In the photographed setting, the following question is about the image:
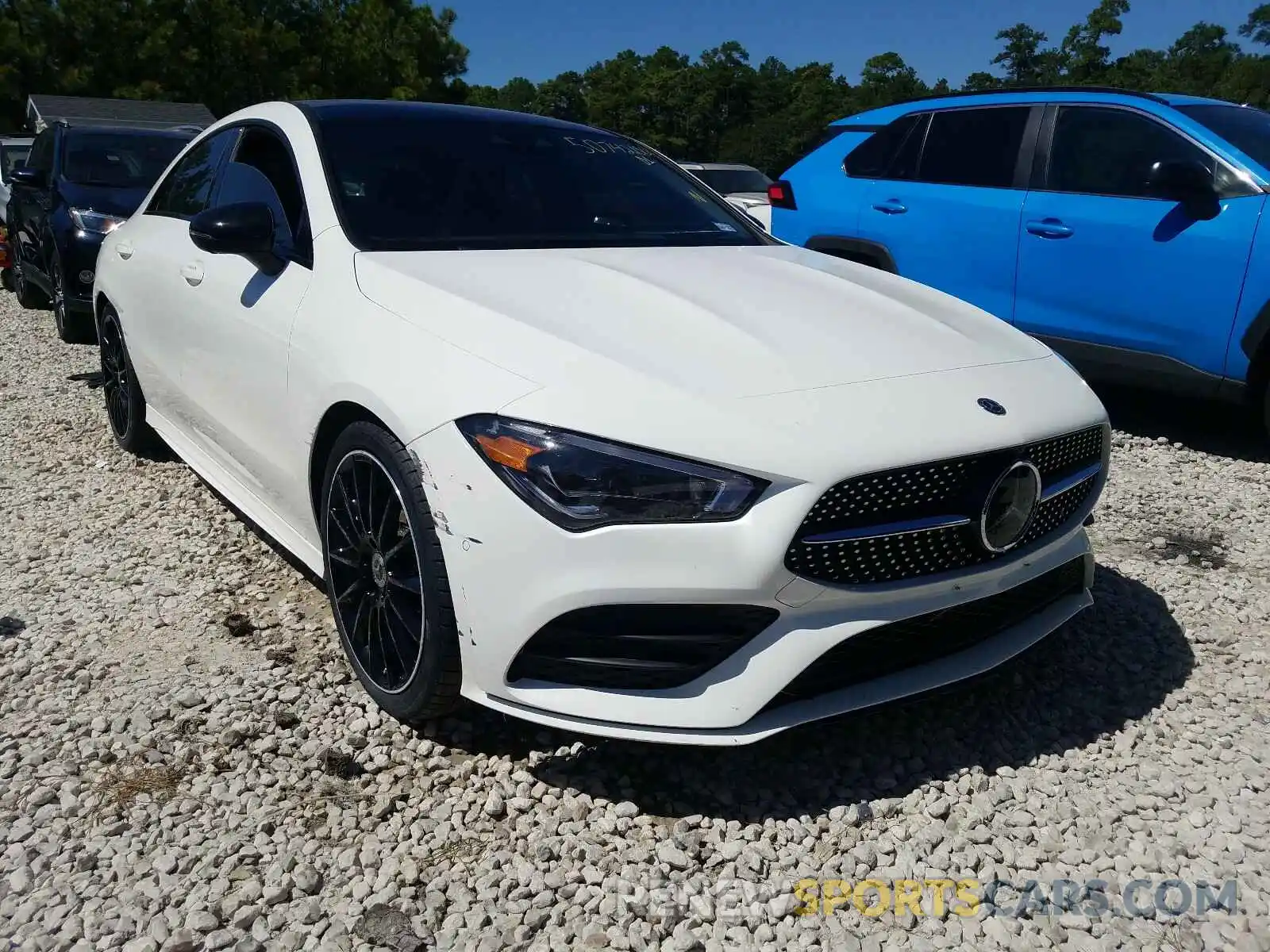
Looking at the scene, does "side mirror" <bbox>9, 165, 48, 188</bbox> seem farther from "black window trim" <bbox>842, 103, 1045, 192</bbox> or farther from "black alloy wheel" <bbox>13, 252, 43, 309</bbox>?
"black window trim" <bbox>842, 103, 1045, 192</bbox>

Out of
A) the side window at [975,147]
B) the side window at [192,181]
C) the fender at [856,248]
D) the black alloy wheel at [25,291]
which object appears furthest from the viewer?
→ the black alloy wheel at [25,291]

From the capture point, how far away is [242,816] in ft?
7.96

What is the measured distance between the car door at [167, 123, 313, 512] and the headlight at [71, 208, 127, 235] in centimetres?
448

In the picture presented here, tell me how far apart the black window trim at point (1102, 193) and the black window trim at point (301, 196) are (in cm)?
391

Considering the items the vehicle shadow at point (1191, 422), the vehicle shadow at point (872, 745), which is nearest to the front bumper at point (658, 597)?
the vehicle shadow at point (872, 745)

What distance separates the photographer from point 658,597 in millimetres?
2182

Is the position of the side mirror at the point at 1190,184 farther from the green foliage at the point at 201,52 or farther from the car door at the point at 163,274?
the green foliage at the point at 201,52

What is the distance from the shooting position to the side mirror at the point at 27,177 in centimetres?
754

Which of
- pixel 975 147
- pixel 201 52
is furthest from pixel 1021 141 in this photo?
pixel 201 52

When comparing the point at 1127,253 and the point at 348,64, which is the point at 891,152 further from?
the point at 348,64

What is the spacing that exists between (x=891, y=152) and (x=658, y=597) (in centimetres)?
492

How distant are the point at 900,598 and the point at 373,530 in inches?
50.8

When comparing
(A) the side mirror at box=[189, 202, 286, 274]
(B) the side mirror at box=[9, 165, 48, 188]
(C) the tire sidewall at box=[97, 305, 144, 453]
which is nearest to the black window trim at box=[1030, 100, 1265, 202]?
(A) the side mirror at box=[189, 202, 286, 274]

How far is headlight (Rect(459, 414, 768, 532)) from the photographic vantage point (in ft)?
7.04
